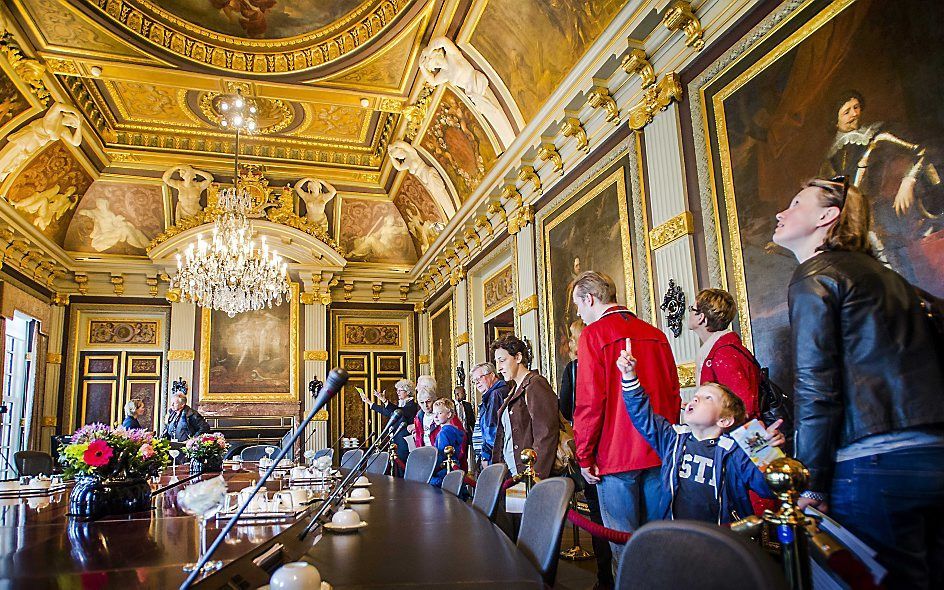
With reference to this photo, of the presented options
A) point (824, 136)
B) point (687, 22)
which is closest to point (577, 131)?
point (687, 22)

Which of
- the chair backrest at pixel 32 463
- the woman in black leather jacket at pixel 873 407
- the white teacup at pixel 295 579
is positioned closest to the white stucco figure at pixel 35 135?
the chair backrest at pixel 32 463

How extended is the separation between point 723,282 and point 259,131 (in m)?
10.3

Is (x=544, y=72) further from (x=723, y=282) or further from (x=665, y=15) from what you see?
(x=723, y=282)

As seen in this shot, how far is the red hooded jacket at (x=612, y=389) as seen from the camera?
312cm

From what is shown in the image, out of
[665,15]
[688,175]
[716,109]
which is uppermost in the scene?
[665,15]

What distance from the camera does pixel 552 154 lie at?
7512 mm

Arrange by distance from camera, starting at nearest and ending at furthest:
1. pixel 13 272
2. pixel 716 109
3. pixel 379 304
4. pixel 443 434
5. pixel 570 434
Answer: pixel 570 434, pixel 716 109, pixel 443 434, pixel 13 272, pixel 379 304

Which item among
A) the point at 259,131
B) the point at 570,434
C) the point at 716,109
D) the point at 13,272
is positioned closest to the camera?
the point at 570,434

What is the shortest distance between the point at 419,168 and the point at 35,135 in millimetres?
6079

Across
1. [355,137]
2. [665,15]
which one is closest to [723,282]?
[665,15]

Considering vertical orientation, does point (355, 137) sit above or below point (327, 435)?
above

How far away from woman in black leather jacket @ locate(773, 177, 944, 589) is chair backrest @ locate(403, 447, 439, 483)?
10.5ft

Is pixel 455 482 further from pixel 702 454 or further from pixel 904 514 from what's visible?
pixel 904 514

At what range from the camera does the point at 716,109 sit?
4891mm
